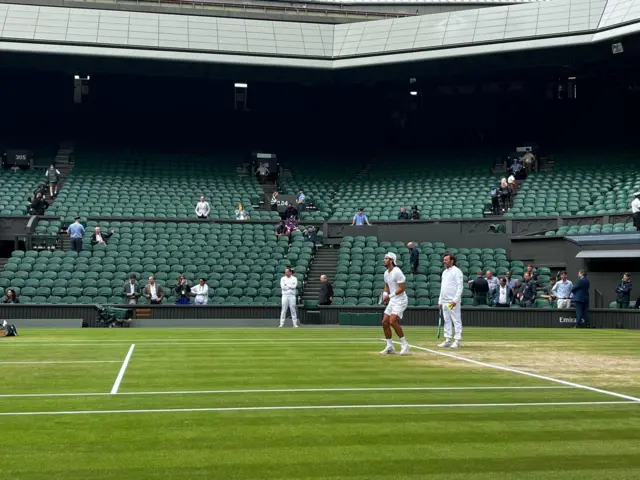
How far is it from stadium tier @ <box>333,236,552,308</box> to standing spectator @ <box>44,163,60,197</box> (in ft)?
48.2

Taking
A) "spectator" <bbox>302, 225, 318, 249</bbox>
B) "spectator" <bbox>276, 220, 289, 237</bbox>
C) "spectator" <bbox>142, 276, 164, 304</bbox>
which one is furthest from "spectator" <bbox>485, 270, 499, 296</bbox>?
"spectator" <bbox>142, 276, 164, 304</bbox>

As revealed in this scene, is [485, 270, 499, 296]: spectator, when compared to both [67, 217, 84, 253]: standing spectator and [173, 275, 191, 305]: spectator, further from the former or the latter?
[67, 217, 84, 253]: standing spectator

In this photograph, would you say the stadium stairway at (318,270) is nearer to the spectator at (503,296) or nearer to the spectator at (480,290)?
the spectator at (480,290)

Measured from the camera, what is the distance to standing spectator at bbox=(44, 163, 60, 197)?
137ft

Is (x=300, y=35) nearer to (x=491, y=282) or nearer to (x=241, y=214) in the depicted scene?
(x=241, y=214)

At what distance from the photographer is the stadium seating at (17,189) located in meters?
38.8

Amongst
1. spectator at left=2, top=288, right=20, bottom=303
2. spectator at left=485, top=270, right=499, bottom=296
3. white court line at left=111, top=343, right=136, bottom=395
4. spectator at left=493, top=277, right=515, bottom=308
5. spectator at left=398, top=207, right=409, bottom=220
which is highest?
spectator at left=398, top=207, right=409, bottom=220

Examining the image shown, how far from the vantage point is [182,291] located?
31.2m

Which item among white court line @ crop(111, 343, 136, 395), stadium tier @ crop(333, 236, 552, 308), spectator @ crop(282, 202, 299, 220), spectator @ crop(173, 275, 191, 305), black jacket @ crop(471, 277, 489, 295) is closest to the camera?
white court line @ crop(111, 343, 136, 395)

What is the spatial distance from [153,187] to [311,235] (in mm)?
10008

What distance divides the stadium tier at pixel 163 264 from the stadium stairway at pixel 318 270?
1.56ft

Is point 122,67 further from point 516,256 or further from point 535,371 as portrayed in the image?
point 535,371

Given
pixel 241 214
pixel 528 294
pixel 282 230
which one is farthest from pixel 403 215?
pixel 528 294

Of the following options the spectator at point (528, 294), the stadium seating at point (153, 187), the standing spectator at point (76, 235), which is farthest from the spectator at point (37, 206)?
the spectator at point (528, 294)
